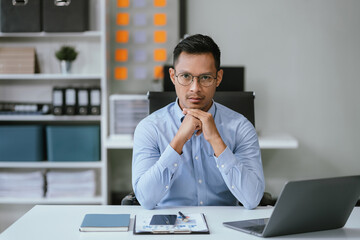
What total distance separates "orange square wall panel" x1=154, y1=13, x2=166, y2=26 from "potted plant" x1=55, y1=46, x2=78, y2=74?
2.27 feet

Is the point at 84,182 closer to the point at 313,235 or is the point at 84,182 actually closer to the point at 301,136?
the point at 301,136

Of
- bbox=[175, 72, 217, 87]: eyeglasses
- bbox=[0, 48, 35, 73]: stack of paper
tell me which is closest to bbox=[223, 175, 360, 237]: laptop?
bbox=[175, 72, 217, 87]: eyeglasses

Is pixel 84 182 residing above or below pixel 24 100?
below

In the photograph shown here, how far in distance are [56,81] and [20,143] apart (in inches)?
23.2

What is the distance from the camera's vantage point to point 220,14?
3371 millimetres

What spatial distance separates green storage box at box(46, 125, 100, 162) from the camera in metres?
3.17

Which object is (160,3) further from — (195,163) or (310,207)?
(310,207)

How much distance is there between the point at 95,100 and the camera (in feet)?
10.4

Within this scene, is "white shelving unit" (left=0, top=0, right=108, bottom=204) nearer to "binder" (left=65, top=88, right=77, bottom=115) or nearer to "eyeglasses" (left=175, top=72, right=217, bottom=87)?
"binder" (left=65, top=88, right=77, bottom=115)

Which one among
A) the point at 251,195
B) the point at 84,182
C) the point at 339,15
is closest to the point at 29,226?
the point at 251,195

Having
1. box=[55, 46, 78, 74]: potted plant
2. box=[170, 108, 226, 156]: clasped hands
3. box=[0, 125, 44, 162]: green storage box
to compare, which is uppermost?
box=[55, 46, 78, 74]: potted plant

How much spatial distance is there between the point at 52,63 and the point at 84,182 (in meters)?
0.99

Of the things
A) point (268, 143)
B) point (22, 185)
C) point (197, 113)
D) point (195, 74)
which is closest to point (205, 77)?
point (195, 74)

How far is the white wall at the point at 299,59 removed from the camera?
132 inches
